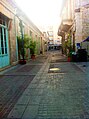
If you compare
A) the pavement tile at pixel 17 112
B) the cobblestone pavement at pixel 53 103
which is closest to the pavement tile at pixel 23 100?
the cobblestone pavement at pixel 53 103

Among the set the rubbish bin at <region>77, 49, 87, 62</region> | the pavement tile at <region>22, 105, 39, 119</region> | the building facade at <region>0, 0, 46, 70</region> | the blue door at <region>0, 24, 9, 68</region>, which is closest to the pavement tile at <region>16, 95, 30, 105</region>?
the pavement tile at <region>22, 105, 39, 119</region>

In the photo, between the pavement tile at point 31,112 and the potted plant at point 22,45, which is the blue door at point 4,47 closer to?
the potted plant at point 22,45

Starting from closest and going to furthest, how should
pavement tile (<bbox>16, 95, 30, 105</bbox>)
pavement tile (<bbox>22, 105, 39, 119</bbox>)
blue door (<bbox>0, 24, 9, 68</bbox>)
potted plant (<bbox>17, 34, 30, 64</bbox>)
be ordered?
pavement tile (<bbox>22, 105, 39, 119</bbox>) → pavement tile (<bbox>16, 95, 30, 105</bbox>) → blue door (<bbox>0, 24, 9, 68</bbox>) → potted plant (<bbox>17, 34, 30, 64</bbox>)

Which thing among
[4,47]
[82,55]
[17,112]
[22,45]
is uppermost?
[22,45]

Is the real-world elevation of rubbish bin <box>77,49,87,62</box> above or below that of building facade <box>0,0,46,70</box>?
below

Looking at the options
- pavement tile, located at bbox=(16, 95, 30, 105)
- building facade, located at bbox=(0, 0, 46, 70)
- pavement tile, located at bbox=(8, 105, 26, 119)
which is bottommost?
pavement tile, located at bbox=(8, 105, 26, 119)

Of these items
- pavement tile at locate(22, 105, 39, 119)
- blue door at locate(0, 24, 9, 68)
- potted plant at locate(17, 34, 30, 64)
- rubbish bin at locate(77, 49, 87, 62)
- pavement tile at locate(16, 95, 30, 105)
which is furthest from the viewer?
rubbish bin at locate(77, 49, 87, 62)

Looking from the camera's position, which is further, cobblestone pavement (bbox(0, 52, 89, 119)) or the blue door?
the blue door

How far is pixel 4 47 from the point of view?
1218 centimetres

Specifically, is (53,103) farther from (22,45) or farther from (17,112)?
(22,45)

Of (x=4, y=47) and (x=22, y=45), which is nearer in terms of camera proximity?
(x=4, y=47)

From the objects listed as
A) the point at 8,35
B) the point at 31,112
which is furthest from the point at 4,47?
the point at 31,112

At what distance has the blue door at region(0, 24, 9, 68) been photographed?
11.6m

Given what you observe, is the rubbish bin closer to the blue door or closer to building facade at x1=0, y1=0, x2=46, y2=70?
building facade at x1=0, y1=0, x2=46, y2=70
